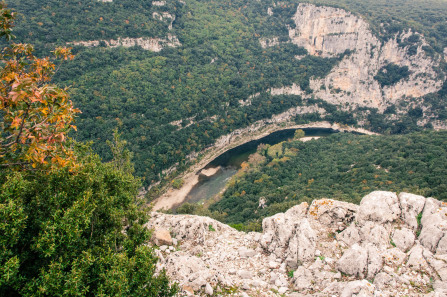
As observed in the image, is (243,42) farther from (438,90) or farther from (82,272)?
(82,272)

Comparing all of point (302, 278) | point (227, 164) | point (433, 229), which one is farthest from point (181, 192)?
point (433, 229)

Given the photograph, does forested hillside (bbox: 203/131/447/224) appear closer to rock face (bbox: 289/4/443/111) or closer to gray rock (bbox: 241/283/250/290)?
gray rock (bbox: 241/283/250/290)

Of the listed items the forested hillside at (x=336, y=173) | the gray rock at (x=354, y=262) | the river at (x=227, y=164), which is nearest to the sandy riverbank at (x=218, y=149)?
the river at (x=227, y=164)

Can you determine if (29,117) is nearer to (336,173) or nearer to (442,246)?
(442,246)

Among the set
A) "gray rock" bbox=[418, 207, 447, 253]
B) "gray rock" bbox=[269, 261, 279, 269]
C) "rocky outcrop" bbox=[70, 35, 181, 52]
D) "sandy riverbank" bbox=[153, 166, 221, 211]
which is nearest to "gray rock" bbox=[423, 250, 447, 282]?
"gray rock" bbox=[418, 207, 447, 253]

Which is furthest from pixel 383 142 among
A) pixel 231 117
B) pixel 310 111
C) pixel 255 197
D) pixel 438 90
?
pixel 438 90

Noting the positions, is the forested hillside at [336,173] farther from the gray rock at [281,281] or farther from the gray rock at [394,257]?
the gray rock at [281,281]

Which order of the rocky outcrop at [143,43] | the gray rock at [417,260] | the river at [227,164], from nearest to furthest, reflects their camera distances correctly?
the gray rock at [417,260], the river at [227,164], the rocky outcrop at [143,43]
